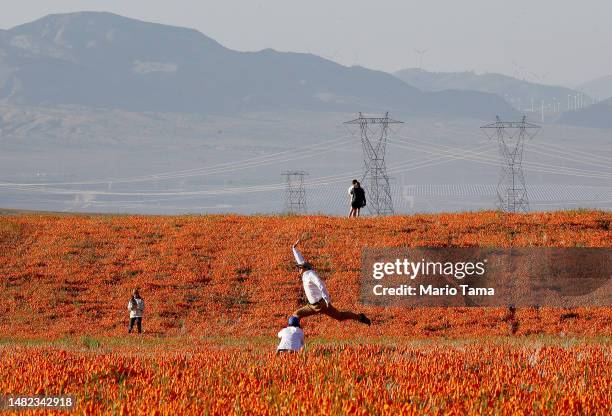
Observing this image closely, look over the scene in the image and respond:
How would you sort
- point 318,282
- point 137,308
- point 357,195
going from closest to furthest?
point 318,282 < point 137,308 < point 357,195

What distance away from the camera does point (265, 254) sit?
42.4 m

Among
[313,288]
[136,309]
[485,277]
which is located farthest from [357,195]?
[313,288]

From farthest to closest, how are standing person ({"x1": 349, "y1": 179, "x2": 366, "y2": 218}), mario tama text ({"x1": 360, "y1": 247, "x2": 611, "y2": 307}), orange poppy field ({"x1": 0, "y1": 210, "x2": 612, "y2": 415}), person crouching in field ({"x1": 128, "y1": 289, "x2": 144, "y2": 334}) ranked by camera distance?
standing person ({"x1": 349, "y1": 179, "x2": 366, "y2": 218})
mario tama text ({"x1": 360, "y1": 247, "x2": 611, "y2": 307})
person crouching in field ({"x1": 128, "y1": 289, "x2": 144, "y2": 334})
orange poppy field ({"x1": 0, "y1": 210, "x2": 612, "y2": 415})

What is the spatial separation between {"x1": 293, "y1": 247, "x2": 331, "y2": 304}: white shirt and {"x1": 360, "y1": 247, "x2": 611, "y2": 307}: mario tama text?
675 inches

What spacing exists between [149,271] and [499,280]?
13.7m

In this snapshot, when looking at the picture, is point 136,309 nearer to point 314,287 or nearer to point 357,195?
point 314,287

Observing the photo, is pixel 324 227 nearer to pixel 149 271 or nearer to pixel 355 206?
pixel 355 206

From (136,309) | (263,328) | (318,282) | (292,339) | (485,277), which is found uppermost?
(318,282)

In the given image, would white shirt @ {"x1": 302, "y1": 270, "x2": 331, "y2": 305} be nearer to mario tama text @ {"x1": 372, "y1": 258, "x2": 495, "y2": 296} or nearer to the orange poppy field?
the orange poppy field

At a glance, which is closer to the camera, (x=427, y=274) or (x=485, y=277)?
(x=485, y=277)

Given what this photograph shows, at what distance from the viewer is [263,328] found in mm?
33906

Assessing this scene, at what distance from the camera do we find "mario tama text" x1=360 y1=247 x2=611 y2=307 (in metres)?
36.7

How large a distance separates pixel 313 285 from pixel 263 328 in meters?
14.7

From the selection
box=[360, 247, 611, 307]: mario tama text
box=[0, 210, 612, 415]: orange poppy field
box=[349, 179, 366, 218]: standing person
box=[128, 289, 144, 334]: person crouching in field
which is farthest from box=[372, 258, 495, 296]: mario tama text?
box=[128, 289, 144, 334]: person crouching in field
